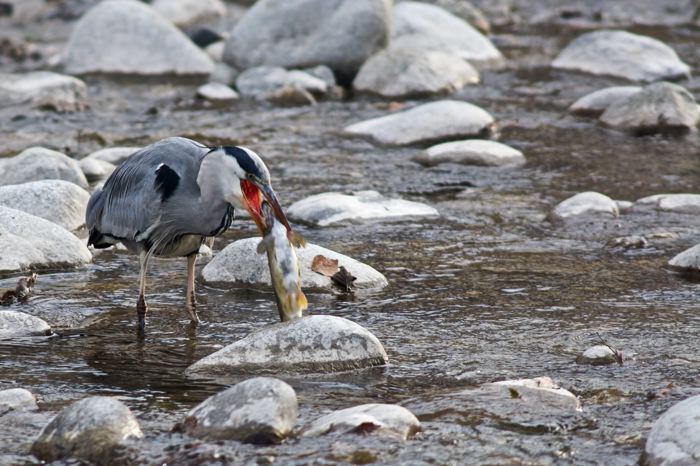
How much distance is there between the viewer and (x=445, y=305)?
Answer: 23.9ft

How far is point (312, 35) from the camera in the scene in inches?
595

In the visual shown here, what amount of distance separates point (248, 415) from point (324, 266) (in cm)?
263

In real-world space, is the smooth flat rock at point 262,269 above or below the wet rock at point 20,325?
below

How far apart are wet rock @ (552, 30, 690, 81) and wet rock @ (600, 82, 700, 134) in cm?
228

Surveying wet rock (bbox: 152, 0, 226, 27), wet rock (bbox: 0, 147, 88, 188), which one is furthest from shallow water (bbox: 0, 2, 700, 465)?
wet rock (bbox: 152, 0, 226, 27)

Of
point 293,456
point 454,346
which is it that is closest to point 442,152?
point 454,346

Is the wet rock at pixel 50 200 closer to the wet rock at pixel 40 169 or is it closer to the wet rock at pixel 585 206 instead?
the wet rock at pixel 40 169

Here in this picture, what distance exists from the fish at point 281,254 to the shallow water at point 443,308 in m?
0.51

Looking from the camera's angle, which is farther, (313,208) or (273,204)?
(313,208)

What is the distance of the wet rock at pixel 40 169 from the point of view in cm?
977

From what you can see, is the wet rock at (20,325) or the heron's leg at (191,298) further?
the heron's leg at (191,298)

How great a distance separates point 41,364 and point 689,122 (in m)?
8.14

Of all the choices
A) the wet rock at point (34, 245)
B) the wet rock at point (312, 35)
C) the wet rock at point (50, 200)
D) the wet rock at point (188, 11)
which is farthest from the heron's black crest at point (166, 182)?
the wet rock at point (188, 11)

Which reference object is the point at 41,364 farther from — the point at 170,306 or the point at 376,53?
→ the point at 376,53
